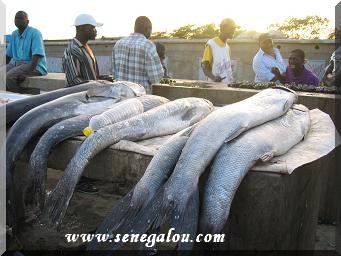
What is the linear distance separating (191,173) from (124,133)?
33.7 inches

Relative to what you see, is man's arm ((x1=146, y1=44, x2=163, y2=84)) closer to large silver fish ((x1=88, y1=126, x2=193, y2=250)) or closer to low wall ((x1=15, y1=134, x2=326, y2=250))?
low wall ((x1=15, y1=134, x2=326, y2=250))

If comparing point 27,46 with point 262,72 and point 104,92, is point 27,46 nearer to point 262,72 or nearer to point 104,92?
point 262,72

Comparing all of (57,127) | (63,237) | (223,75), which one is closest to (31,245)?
(63,237)

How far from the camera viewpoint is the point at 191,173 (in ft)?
7.25

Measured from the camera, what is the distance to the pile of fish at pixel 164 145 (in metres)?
2.13

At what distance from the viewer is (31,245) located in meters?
3.65

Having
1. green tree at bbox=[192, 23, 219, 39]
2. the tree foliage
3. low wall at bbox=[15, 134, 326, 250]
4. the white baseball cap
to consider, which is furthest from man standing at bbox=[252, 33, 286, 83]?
green tree at bbox=[192, 23, 219, 39]

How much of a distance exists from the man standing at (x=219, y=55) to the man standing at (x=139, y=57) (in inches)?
53.7

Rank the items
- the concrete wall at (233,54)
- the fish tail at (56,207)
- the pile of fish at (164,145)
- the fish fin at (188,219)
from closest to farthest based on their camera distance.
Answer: the fish fin at (188,219), the pile of fish at (164,145), the fish tail at (56,207), the concrete wall at (233,54)

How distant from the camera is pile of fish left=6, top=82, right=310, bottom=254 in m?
2.13

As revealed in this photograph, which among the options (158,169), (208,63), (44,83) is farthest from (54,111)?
(44,83)

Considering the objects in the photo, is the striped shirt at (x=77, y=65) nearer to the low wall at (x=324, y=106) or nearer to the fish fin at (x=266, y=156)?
the low wall at (x=324, y=106)

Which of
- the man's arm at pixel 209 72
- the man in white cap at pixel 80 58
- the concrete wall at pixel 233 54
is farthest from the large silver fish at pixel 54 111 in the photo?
the concrete wall at pixel 233 54

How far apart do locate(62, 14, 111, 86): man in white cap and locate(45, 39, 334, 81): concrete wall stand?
6921 mm
